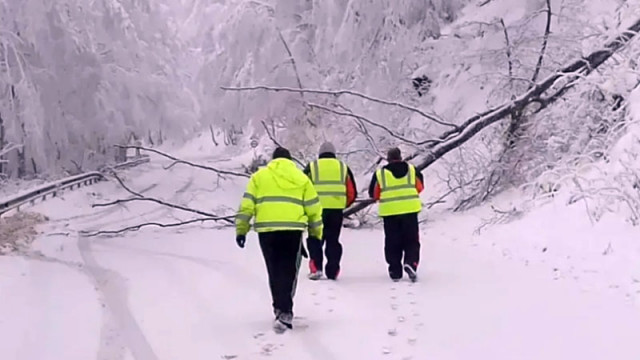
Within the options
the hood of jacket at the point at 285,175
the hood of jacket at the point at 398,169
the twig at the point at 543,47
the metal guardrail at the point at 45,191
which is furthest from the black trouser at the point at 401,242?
the metal guardrail at the point at 45,191

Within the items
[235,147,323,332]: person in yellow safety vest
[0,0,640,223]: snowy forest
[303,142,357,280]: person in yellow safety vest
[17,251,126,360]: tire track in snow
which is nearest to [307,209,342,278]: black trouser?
[303,142,357,280]: person in yellow safety vest

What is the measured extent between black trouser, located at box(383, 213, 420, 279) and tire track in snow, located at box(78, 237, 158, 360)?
2986 millimetres

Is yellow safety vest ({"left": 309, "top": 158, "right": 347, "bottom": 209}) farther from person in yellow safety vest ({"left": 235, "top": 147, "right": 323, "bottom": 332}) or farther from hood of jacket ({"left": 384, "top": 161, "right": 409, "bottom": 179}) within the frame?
person in yellow safety vest ({"left": 235, "top": 147, "right": 323, "bottom": 332})

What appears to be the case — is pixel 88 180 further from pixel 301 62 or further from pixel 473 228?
pixel 473 228

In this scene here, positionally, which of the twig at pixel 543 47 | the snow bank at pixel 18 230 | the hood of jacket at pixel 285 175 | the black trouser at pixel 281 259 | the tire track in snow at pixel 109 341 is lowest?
the tire track in snow at pixel 109 341

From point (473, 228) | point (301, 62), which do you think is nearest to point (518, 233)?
point (473, 228)

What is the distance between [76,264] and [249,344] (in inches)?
249

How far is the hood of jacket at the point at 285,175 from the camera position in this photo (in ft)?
22.2

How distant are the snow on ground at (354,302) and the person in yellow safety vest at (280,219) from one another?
0.36 metres

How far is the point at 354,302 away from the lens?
7.66 meters

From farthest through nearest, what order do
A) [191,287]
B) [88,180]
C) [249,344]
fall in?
[88,180], [191,287], [249,344]

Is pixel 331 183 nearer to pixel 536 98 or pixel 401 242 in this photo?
pixel 401 242

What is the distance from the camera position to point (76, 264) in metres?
11.7

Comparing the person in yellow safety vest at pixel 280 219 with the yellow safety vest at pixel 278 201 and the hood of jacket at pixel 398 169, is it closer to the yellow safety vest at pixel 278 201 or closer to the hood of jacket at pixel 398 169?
the yellow safety vest at pixel 278 201
